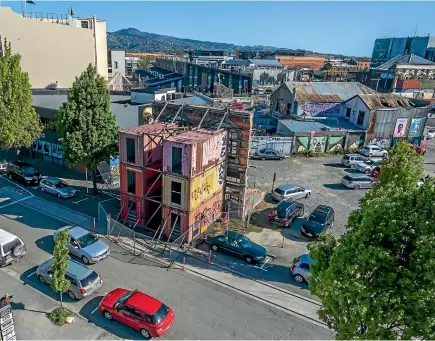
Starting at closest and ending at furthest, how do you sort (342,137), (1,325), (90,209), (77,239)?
(1,325)
(77,239)
(90,209)
(342,137)

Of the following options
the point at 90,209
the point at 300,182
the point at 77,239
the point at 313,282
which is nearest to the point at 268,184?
the point at 300,182

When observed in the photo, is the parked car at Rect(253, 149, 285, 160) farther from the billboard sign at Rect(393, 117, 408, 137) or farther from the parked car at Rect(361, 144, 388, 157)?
the billboard sign at Rect(393, 117, 408, 137)

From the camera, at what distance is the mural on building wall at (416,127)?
51509 mm

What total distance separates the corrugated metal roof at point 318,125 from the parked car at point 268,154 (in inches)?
178

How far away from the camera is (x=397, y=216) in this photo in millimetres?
11227

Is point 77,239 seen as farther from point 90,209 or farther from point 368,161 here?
point 368,161

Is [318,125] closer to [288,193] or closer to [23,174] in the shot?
[288,193]

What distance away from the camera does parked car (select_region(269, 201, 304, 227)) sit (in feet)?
90.3

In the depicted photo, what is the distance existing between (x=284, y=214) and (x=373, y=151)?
84.2 ft

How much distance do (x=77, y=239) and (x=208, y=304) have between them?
9.55m

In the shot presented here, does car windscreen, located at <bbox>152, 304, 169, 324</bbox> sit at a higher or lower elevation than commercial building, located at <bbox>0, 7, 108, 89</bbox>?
lower

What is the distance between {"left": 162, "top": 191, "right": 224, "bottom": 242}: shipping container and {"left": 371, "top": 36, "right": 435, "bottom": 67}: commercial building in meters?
119

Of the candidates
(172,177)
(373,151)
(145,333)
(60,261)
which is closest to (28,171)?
(172,177)

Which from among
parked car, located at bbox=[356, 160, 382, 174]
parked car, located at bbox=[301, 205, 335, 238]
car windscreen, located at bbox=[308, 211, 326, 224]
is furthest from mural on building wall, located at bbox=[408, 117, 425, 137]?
car windscreen, located at bbox=[308, 211, 326, 224]
